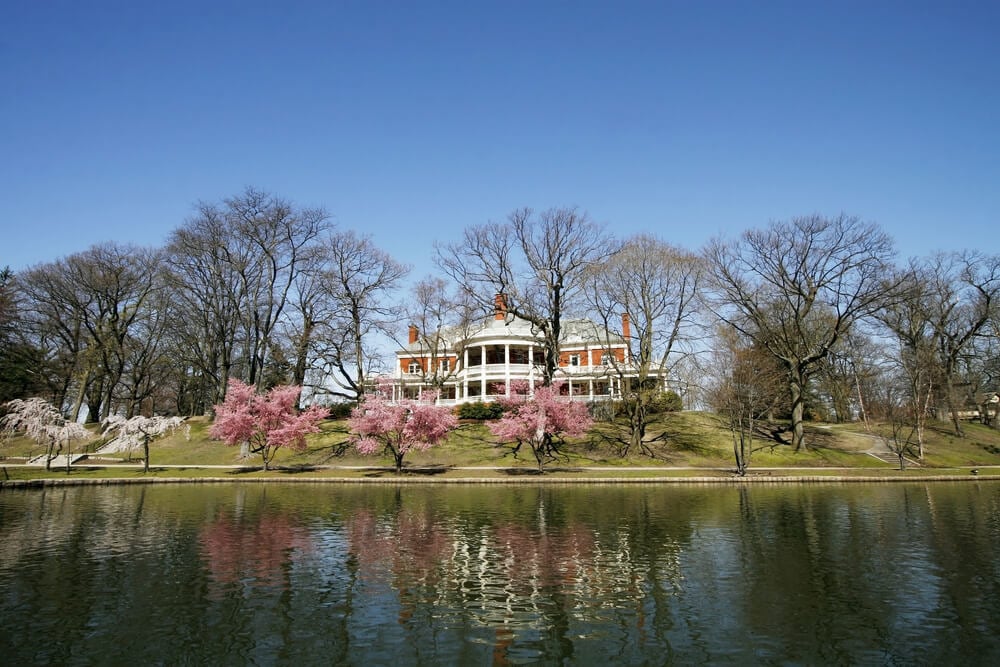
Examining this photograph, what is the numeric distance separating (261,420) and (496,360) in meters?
26.5

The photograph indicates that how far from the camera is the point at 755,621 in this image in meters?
9.52

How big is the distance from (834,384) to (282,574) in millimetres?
51804

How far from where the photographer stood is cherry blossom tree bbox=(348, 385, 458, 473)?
35.5m

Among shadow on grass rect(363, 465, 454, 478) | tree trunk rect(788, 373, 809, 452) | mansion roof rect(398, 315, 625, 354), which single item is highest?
mansion roof rect(398, 315, 625, 354)

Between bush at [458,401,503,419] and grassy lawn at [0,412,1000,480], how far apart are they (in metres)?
1.03

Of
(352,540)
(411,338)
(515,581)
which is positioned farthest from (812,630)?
(411,338)

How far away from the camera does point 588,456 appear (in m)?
39.2

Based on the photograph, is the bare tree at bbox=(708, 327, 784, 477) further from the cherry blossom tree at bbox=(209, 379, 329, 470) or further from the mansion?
the cherry blossom tree at bbox=(209, 379, 329, 470)

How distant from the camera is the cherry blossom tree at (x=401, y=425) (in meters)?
35.5

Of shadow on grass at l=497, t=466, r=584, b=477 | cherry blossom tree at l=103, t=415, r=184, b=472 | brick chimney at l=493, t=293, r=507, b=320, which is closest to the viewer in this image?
shadow on grass at l=497, t=466, r=584, b=477

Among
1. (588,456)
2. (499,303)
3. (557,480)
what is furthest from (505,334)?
(557,480)

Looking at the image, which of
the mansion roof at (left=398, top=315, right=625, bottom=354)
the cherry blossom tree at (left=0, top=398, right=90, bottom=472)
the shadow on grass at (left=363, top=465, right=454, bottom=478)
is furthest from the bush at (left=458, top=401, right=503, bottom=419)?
the cherry blossom tree at (left=0, top=398, right=90, bottom=472)

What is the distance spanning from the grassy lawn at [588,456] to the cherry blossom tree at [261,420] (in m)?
1.81

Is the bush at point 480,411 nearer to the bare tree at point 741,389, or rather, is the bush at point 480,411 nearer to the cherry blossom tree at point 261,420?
the cherry blossom tree at point 261,420
